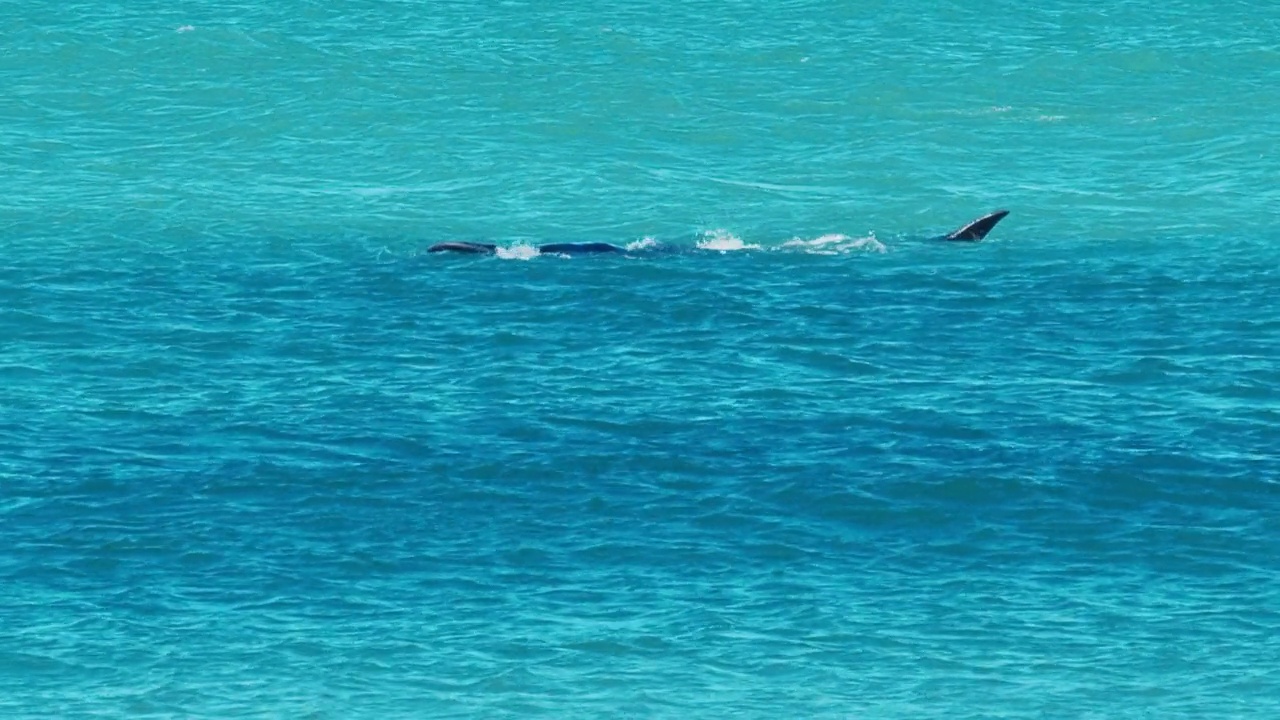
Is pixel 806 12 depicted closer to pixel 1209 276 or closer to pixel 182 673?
pixel 1209 276

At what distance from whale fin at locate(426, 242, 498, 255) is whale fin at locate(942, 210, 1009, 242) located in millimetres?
13746

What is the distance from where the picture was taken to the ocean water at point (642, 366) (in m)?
44.4

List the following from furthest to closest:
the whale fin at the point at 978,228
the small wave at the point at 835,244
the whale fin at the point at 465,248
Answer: the whale fin at the point at 978,228
the small wave at the point at 835,244
the whale fin at the point at 465,248

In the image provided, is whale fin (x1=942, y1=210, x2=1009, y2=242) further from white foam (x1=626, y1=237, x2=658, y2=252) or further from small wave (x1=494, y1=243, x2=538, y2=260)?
small wave (x1=494, y1=243, x2=538, y2=260)

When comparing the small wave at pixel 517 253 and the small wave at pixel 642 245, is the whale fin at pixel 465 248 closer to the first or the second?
the small wave at pixel 517 253

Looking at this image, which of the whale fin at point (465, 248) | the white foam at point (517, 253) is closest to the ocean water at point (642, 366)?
the white foam at point (517, 253)

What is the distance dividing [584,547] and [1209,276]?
2692 centimetres

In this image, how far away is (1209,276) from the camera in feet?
224

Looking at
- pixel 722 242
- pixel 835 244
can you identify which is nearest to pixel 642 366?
pixel 722 242

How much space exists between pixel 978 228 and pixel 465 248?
1531 centimetres

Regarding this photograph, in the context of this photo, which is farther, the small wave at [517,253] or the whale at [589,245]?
the small wave at [517,253]

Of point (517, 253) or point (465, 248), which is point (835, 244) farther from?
point (465, 248)

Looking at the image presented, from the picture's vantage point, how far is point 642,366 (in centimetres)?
6006

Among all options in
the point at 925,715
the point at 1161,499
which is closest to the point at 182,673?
the point at 925,715
